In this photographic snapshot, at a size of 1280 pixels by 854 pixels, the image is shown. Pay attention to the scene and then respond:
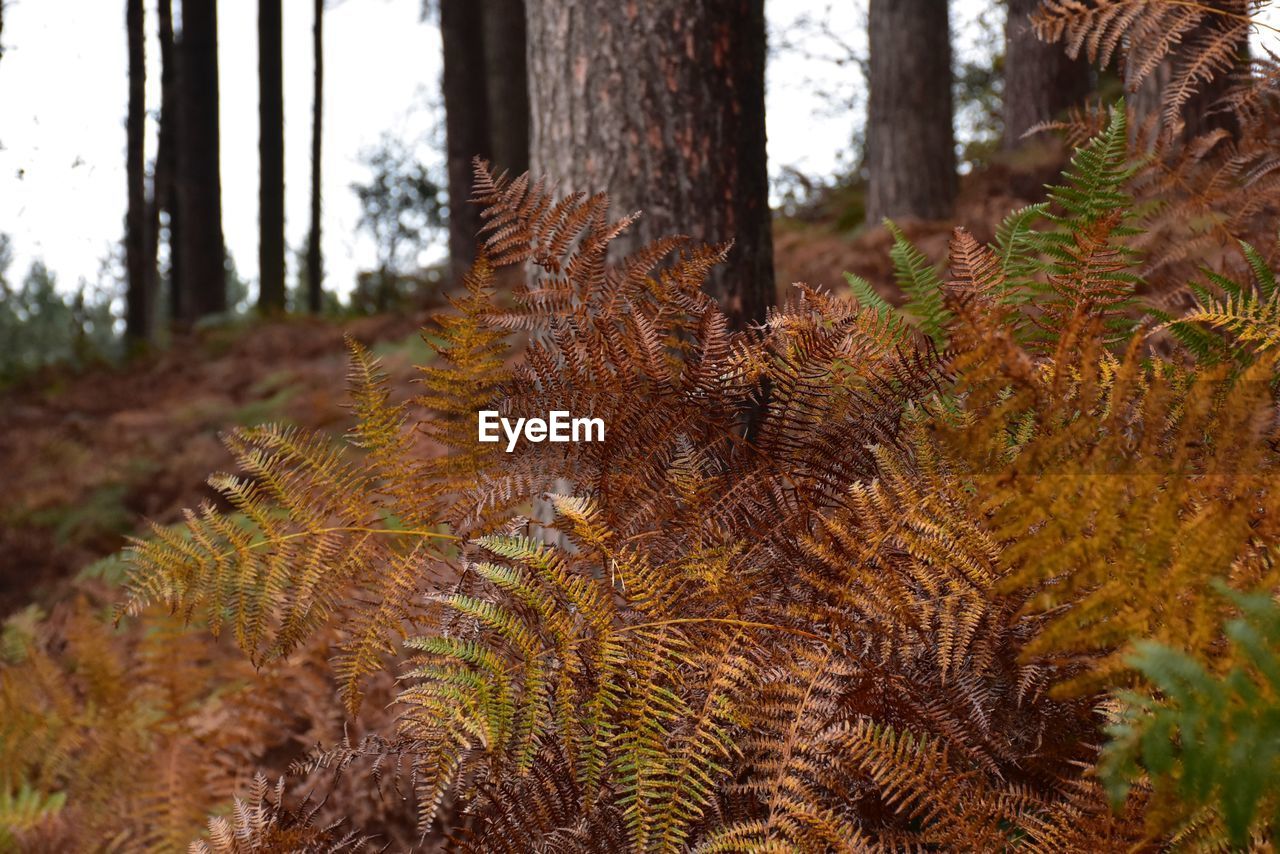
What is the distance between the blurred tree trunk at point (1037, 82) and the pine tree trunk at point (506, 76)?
A: 483cm

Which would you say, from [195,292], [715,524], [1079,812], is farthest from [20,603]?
[195,292]

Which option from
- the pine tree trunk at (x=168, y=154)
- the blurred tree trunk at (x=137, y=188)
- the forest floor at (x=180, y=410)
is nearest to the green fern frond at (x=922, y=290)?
the forest floor at (x=180, y=410)

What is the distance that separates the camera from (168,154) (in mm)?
17609

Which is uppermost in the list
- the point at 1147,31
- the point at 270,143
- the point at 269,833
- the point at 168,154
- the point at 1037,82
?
the point at 168,154

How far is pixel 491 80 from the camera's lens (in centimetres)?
1022

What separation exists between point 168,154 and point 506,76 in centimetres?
1067

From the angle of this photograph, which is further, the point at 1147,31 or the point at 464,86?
the point at 464,86

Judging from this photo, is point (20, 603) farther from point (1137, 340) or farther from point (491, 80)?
point (491, 80)

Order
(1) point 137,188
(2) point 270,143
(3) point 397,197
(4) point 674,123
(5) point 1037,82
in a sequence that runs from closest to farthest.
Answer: (4) point 674,123
(5) point 1037,82
(1) point 137,188
(2) point 270,143
(3) point 397,197

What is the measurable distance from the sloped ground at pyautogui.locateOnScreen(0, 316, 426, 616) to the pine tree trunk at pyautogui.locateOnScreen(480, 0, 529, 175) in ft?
7.53

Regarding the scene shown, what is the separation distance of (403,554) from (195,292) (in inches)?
574

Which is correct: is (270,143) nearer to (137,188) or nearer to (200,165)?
(200,165)

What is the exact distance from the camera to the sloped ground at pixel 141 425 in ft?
16.7
